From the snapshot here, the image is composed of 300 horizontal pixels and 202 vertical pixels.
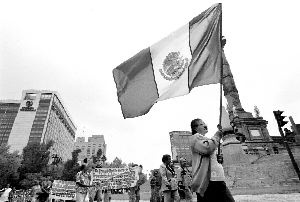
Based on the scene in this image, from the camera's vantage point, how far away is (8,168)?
40.5 metres

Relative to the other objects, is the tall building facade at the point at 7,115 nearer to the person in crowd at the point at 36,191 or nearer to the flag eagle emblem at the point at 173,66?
the person in crowd at the point at 36,191

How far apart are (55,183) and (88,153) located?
18418 cm

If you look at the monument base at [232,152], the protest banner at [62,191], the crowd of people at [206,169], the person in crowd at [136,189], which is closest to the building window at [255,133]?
the monument base at [232,152]

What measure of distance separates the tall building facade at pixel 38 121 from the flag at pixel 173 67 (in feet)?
426

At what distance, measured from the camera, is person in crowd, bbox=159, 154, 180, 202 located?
6781mm

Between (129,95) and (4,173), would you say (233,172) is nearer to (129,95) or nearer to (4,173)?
(129,95)

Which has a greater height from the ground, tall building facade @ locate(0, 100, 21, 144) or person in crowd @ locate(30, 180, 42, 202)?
tall building facade @ locate(0, 100, 21, 144)

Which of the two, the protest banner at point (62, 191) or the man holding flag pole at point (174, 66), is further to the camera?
the protest banner at point (62, 191)

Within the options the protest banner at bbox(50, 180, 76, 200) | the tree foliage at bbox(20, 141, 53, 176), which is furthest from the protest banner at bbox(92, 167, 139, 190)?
the tree foliage at bbox(20, 141, 53, 176)

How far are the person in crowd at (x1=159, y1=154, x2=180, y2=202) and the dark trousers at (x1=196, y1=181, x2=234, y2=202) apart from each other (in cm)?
334

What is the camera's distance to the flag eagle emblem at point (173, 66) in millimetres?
5631

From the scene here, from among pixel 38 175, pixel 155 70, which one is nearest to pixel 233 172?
pixel 155 70

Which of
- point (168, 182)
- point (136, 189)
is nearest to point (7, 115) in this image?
point (136, 189)

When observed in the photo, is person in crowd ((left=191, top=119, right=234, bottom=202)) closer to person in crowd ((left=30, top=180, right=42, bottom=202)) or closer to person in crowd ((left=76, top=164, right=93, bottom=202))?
person in crowd ((left=76, top=164, right=93, bottom=202))
